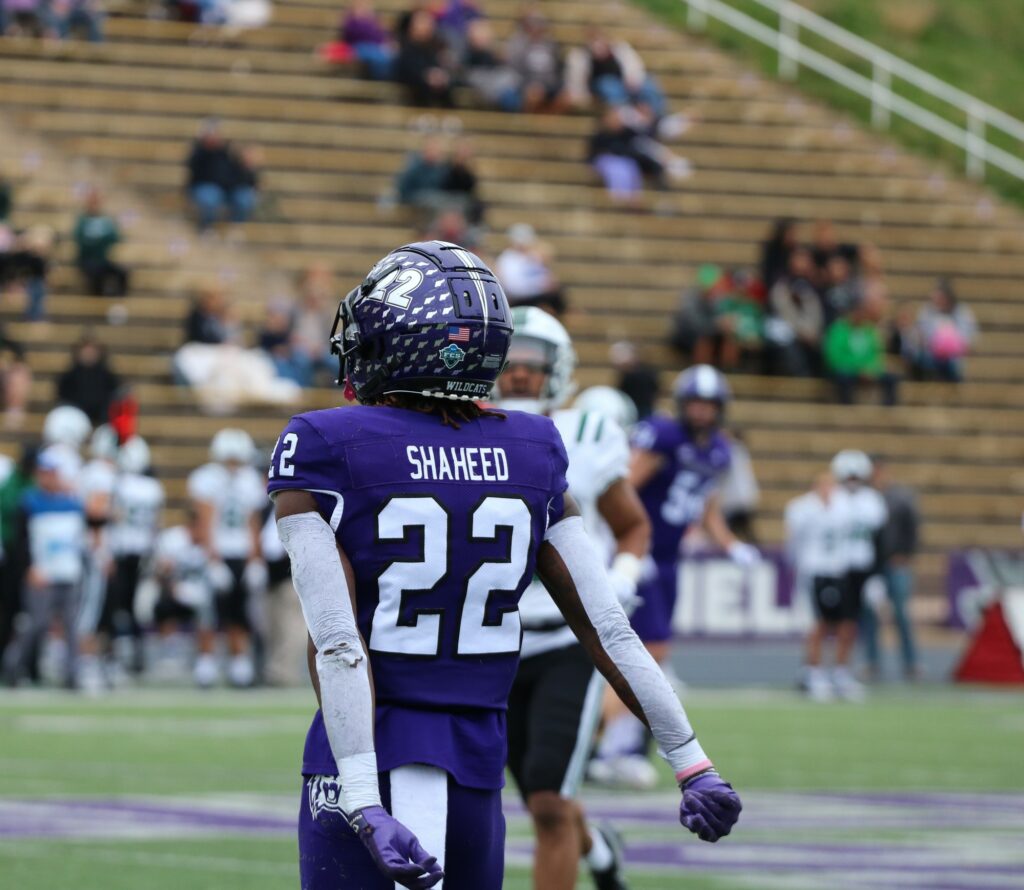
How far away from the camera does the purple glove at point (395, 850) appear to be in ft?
13.3

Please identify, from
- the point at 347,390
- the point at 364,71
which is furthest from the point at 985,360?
the point at 347,390

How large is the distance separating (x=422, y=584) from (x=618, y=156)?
87.1 feet

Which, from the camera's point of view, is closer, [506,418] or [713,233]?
[506,418]

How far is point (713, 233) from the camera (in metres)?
30.7

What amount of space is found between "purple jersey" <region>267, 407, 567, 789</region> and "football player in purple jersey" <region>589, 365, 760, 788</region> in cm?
744

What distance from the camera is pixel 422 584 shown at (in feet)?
14.4

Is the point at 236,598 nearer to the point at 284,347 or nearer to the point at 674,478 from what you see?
the point at 284,347

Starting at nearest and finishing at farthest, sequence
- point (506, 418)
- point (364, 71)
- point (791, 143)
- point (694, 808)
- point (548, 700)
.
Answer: point (694, 808), point (506, 418), point (548, 700), point (364, 71), point (791, 143)

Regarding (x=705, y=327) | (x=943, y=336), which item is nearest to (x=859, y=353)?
(x=943, y=336)

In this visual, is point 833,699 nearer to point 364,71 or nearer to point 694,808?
point 364,71

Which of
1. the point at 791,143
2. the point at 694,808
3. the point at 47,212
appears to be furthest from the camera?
the point at 791,143

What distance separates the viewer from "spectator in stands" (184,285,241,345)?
24.2m

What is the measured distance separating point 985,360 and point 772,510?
525 cm

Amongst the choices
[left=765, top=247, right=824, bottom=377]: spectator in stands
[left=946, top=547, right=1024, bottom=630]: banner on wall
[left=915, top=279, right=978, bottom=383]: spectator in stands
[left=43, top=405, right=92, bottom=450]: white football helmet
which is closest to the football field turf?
[left=43, top=405, right=92, bottom=450]: white football helmet
